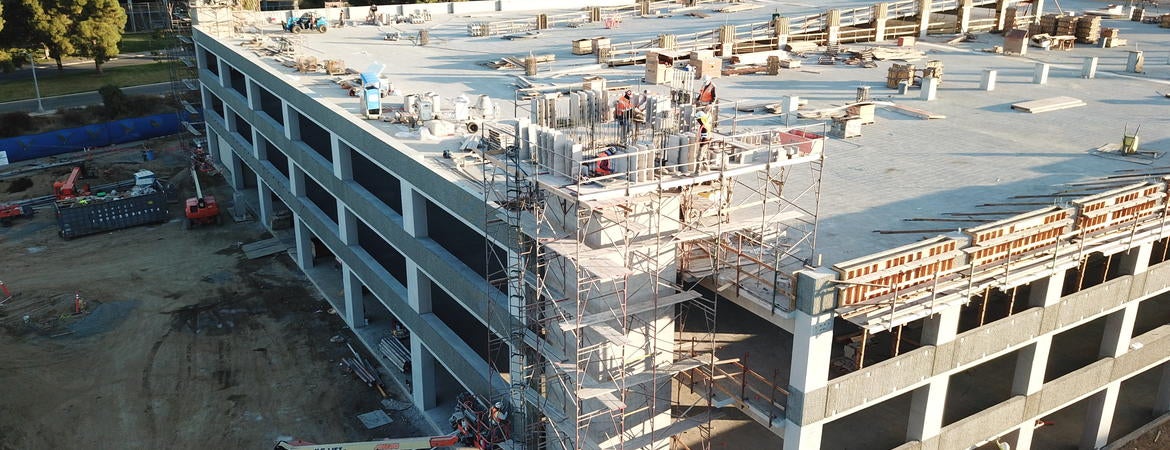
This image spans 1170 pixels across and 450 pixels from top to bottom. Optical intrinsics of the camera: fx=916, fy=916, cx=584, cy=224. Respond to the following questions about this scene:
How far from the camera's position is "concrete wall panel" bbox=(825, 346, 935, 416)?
76.3 ft

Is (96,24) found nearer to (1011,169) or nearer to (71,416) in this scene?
(71,416)

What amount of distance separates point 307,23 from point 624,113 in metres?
43.4

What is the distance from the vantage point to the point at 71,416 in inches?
1454

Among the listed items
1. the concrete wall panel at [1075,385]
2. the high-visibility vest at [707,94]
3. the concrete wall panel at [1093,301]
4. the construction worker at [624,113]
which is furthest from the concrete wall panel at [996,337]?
the construction worker at [624,113]

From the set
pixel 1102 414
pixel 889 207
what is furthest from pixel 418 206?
pixel 1102 414

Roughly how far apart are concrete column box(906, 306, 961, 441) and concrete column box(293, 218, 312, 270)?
1318 inches

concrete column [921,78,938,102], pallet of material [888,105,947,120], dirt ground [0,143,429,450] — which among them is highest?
concrete column [921,78,938,102]

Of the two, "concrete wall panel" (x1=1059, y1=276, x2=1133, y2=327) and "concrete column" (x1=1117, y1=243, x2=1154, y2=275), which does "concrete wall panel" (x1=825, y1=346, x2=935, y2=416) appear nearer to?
"concrete wall panel" (x1=1059, y1=276, x2=1133, y2=327)

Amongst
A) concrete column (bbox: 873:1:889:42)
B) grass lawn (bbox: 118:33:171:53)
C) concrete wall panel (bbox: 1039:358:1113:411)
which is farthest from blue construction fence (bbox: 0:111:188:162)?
concrete wall panel (bbox: 1039:358:1113:411)

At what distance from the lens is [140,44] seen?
11206cm

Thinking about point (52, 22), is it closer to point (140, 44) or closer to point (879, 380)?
point (140, 44)

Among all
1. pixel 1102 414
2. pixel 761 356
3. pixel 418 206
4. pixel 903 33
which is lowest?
pixel 1102 414

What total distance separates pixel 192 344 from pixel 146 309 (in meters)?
5.53

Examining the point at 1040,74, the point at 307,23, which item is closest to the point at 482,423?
the point at 1040,74
